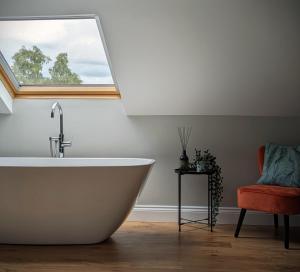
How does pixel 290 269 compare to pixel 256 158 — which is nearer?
pixel 290 269

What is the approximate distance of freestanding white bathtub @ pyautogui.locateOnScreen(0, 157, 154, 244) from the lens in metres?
3.25

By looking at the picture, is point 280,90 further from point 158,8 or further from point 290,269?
point 290,269

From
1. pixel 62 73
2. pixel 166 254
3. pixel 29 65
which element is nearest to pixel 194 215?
pixel 166 254

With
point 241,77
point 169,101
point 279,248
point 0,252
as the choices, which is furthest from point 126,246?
point 241,77

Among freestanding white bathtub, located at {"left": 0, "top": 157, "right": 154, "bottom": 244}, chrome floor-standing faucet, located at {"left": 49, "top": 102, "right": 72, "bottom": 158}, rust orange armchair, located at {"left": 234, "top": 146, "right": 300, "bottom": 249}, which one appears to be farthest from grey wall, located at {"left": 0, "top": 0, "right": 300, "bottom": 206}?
freestanding white bathtub, located at {"left": 0, "top": 157, "right": 154, "bottom": 244}

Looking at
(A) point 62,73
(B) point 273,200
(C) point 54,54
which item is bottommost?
(B) point 273,200

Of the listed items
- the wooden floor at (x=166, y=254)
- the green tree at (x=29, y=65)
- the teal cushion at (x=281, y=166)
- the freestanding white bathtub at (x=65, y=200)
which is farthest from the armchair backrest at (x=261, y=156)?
the green tree at (x=29, y=65)

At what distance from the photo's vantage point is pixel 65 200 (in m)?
3.31

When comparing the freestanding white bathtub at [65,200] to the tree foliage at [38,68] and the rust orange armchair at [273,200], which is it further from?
the tree foliage at [38,68]

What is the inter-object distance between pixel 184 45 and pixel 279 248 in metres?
1.73

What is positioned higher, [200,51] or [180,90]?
[200,51]

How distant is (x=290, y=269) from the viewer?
2.98m

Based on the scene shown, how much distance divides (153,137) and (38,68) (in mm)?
1273

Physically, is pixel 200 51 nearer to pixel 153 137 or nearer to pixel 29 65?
pixel 153 137
